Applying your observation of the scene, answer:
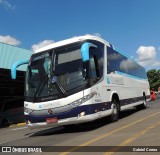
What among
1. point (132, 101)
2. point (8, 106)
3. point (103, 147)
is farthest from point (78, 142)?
point (8, 106)

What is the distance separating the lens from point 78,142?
9883mm

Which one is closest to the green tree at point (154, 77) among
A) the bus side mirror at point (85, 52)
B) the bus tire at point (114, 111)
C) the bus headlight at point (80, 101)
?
the bus tire at point (114, 111)

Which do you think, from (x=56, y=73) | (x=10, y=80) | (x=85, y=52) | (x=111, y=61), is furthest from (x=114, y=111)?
(x=10, y=80)

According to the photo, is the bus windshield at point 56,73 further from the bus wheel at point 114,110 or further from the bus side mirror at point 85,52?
the bus wheel at point 114,110

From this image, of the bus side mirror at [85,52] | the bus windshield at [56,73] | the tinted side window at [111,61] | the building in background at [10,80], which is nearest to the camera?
the bus side mirror at [85,52]

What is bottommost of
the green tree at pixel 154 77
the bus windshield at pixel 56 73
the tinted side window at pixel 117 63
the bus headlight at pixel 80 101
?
the bus headlight at pixel 80 101

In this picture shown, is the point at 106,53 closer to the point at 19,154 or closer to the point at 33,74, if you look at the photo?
the point at 33,74

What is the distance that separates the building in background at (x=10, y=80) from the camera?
76.6ft

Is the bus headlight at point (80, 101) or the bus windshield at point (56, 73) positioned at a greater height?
the bus windshield at point (56, 73)

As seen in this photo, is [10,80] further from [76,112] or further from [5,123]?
[76,112]

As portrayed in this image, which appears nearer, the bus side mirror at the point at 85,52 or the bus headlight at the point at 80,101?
the bus side mirror at the point at 85,52

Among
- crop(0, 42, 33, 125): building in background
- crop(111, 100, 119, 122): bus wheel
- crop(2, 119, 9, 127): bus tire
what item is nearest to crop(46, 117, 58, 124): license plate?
crop(111, 100, 119, 122): bus wheel

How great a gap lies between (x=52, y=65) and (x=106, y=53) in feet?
9.97

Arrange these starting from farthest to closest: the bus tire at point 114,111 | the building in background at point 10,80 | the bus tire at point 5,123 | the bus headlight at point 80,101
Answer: the bus tire at point 5,123, the building in background at point 10,80, the bus tire at point 114,111, the bus headlight at point 80,101
